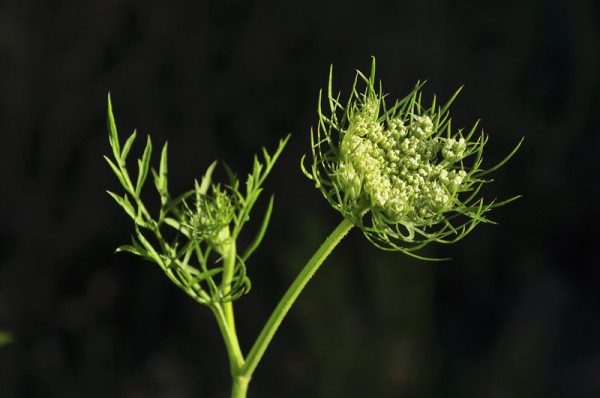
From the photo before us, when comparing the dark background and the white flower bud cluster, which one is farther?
the dark background

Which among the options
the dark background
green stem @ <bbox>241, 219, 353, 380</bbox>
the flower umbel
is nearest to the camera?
green stem @ <bbox>241, 219, 353, 380</bbox>

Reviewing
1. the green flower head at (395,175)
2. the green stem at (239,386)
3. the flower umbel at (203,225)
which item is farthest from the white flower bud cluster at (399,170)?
the green stem at (239,386)

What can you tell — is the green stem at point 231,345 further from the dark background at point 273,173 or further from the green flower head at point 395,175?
the dark background at point 273,173

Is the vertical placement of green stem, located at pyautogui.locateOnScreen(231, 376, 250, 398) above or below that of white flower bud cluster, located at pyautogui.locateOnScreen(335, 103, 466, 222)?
below

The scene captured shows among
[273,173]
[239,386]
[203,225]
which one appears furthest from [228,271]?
[273,173]

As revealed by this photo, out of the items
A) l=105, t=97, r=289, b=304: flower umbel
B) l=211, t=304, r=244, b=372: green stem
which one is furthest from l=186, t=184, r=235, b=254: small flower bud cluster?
l=211, t=304, r=244, b=372: green stem

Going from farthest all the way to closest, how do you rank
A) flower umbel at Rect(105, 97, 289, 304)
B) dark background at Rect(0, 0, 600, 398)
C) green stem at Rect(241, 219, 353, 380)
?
1. dark background at Rect(0, 0, 600, 398)
2. flower umbel at Rect(105, 97, 289, 304)
3. green stem at Rect(241, 219, 353, 380)

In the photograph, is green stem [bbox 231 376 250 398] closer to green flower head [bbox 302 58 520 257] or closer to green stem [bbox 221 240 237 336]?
green stem [bbox 221 240 237 336]
